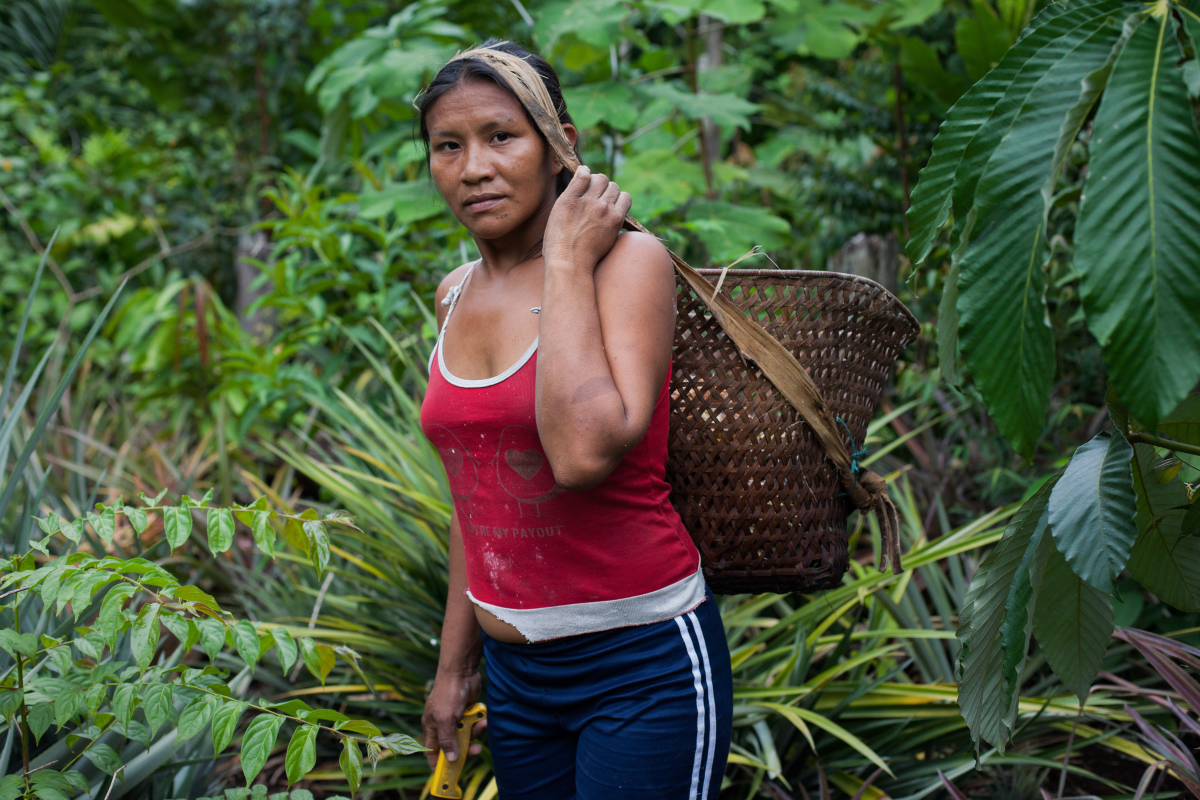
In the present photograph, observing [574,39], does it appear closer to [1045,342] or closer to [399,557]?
[399,557]

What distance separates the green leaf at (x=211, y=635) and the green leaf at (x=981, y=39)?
10.8ft

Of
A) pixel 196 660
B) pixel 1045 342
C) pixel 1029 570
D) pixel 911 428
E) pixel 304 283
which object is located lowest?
pixel 196 660

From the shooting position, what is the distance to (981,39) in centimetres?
338

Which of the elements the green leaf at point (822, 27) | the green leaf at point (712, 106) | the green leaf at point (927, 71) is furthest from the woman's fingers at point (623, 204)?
the green leaf at point (822, 27)

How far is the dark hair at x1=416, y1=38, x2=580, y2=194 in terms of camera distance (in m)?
1.36

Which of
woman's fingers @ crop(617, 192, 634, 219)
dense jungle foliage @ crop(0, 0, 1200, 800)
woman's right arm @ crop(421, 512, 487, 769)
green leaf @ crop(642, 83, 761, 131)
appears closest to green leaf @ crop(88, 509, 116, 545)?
dense jungle foliage @ crop(0, 0, 1200, 800)

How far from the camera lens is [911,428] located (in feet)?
12.7

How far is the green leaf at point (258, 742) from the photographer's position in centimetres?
118

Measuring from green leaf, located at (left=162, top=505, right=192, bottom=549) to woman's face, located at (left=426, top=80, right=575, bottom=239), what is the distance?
625mm

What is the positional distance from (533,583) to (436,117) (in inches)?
30.2

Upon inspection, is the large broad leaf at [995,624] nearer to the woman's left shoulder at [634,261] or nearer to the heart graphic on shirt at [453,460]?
the woman's left shoulder at [634,261]

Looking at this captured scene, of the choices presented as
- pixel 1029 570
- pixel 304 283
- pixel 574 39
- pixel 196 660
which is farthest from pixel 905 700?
pixel 304 283

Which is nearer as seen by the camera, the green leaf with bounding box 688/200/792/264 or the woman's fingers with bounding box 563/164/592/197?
the woman's fingers with bounding box 563/164/592/197

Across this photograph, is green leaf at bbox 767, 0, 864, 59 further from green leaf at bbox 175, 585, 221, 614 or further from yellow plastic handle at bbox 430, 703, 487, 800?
green leaf at bbox 175, 585, 221, 614
